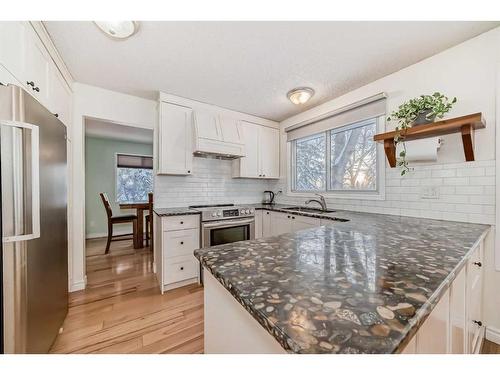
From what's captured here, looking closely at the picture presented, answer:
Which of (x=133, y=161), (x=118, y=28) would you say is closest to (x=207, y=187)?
(x=118, y=28)

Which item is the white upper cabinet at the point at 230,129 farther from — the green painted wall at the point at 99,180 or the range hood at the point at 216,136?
the green painted wall at the point at 99,180

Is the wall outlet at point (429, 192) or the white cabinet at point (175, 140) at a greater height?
the white cabinet at point (175, 140)

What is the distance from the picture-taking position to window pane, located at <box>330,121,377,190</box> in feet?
7.65

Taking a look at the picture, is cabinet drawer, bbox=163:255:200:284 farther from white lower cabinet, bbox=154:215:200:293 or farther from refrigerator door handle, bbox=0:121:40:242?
refrigerator door handle, bbox=0:121:40:242

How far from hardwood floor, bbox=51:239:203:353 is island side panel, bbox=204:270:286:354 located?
0.88 m

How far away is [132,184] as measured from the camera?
519 centimetres

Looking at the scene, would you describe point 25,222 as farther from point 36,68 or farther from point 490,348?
point 490,348

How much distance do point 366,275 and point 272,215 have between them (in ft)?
7.23

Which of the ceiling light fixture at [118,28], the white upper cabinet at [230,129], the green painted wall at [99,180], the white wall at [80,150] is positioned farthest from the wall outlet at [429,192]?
the green painted wall at [99,180]

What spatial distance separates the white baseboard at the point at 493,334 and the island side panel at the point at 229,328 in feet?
6.65

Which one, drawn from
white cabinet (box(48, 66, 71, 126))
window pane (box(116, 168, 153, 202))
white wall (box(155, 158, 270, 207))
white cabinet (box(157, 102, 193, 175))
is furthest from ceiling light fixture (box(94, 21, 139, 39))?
window pane (box(116, 168, 153, 202))

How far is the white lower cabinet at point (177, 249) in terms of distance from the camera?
2.24m

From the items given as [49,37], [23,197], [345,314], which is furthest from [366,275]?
[49,37]
